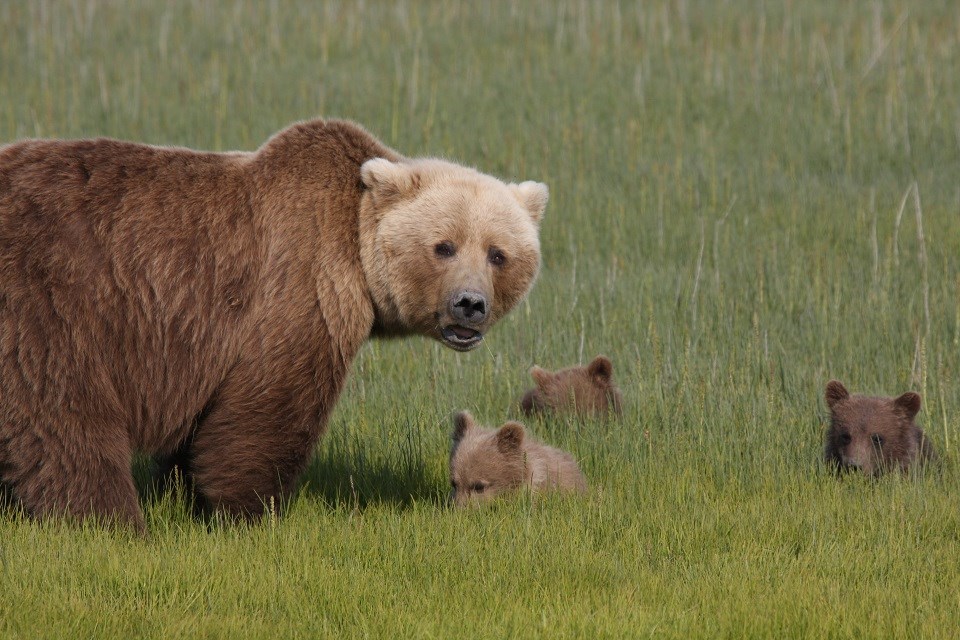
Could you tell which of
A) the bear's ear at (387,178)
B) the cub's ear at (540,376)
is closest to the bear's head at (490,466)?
the bear's ear at (387,178)

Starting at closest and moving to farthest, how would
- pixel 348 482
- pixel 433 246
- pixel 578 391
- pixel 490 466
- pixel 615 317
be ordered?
1. pixel 433 246
2. pixel 490 466
3. pixel 348 482
4. pixel 578 391
5. pixel 615 317

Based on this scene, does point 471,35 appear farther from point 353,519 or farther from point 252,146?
point 353,519

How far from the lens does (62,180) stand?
208 inches

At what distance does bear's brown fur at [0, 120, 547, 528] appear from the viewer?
16.5 ft

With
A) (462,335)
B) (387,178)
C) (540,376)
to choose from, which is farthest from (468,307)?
(540,376)

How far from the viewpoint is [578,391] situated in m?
7.83

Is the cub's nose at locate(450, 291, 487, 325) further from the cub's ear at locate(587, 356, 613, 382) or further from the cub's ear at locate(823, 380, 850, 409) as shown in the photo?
the cub's ear at locate(823, 380, 850, 409)

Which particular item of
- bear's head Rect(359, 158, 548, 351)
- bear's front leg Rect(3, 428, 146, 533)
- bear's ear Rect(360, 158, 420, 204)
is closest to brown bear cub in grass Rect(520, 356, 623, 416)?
bear's head Rect(359, 158, 548, 351)

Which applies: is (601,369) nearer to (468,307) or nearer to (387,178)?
(468,307)

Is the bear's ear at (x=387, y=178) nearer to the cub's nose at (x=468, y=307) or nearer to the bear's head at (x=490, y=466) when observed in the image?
the cub's nose at (x=468, y=307)

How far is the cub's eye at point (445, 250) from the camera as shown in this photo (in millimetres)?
5762

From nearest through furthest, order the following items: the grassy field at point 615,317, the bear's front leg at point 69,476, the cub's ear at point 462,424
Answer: the grassy field at point 615,317 → the bear's front leg at point 69,476 → the cub's ear at point 462,424

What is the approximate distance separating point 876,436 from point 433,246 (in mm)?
2840

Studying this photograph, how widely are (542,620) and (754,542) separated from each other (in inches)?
53.5
